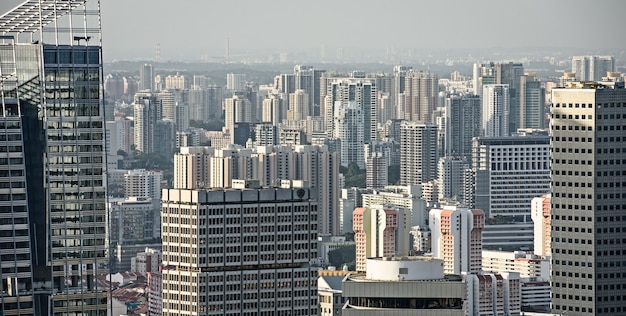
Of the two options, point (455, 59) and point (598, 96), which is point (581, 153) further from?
point (455, 59)

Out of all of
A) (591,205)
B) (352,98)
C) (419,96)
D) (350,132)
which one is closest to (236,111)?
(352,98)

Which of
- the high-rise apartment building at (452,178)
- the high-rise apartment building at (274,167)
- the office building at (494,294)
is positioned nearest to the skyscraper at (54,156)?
the office building at (494,294)

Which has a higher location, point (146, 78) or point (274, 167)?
point (146, 78)

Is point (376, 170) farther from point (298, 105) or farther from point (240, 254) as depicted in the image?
point (240, 254)

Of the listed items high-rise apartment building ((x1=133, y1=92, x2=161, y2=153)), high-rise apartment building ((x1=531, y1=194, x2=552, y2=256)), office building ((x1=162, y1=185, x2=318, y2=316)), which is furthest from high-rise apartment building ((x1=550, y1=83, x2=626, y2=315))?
high-rise apartment building ((x1=133, y1=92, x2=161, y2=153))

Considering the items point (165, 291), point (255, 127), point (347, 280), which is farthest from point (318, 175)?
point (347, 280)

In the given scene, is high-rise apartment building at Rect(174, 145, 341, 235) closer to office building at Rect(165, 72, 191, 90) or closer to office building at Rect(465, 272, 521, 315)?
office building at Rect(465, 272, 521, 315)
